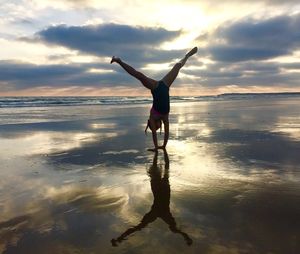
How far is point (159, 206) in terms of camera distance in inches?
194

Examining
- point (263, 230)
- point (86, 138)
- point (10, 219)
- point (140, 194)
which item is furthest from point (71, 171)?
point (86, 138)

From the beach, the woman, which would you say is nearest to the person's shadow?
A: the beach

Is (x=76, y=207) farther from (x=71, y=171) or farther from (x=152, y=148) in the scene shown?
(x=152, y=148)

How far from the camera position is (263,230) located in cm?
401

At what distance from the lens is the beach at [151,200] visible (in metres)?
3.78

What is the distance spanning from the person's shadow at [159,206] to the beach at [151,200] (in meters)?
0.01

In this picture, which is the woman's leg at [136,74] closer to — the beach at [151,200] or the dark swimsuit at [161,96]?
the dark swimsuit at [161,96]

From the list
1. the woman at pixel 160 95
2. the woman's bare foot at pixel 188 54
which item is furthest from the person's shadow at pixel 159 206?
the woman's bare foot at pixel 188 54

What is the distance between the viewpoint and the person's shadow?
398 centimetres

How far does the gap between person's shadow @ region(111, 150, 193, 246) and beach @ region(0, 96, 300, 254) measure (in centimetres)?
1

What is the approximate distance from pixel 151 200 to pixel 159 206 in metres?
0.29

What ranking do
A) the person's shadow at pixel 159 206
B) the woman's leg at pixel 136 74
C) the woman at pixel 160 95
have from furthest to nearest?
1. the woman at pixel 160 95
2. the woman's leg at pixel 136 74
3. the person's shadow at pixel 159 206

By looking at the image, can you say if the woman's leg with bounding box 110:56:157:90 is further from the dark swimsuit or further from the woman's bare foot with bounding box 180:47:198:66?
the woman's bare foot with bounding box 180:47:198:66

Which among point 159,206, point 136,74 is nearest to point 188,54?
point 136,74
